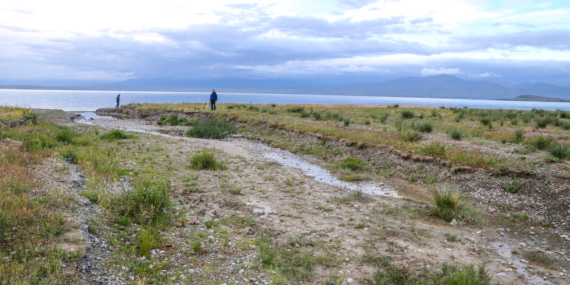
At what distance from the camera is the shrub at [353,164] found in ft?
52.1

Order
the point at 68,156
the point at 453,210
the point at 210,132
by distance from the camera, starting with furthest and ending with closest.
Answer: the point at 210,132 → the point at 68,156 → the point at 453,210

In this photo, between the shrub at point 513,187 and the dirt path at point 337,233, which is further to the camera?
the shrub at point 513,187

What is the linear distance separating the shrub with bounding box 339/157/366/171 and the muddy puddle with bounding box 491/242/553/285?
8.22 meters

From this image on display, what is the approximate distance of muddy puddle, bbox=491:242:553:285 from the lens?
6.24 meters

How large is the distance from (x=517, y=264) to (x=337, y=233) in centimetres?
385

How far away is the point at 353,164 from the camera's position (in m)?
16.0

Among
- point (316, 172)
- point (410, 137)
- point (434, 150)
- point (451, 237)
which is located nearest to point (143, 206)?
point (451, 237)

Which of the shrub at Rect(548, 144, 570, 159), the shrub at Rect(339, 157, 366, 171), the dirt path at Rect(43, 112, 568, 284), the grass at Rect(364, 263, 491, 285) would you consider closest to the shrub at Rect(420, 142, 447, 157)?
the shrub at Rect(339, 157, 366, 171)

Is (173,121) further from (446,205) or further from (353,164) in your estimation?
(446,205)

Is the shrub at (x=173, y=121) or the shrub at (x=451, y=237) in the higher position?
the shrub at (x=173, y=121)

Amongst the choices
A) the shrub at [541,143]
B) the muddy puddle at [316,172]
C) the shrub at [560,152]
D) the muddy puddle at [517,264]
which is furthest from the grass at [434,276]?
the shrub at [541,143]

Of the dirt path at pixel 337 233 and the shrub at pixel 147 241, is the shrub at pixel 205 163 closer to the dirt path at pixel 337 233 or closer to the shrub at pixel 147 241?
the dirt path at pixel 337 233

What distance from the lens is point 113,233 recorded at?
22.5 feet

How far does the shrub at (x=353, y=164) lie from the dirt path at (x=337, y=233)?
2689 mm
